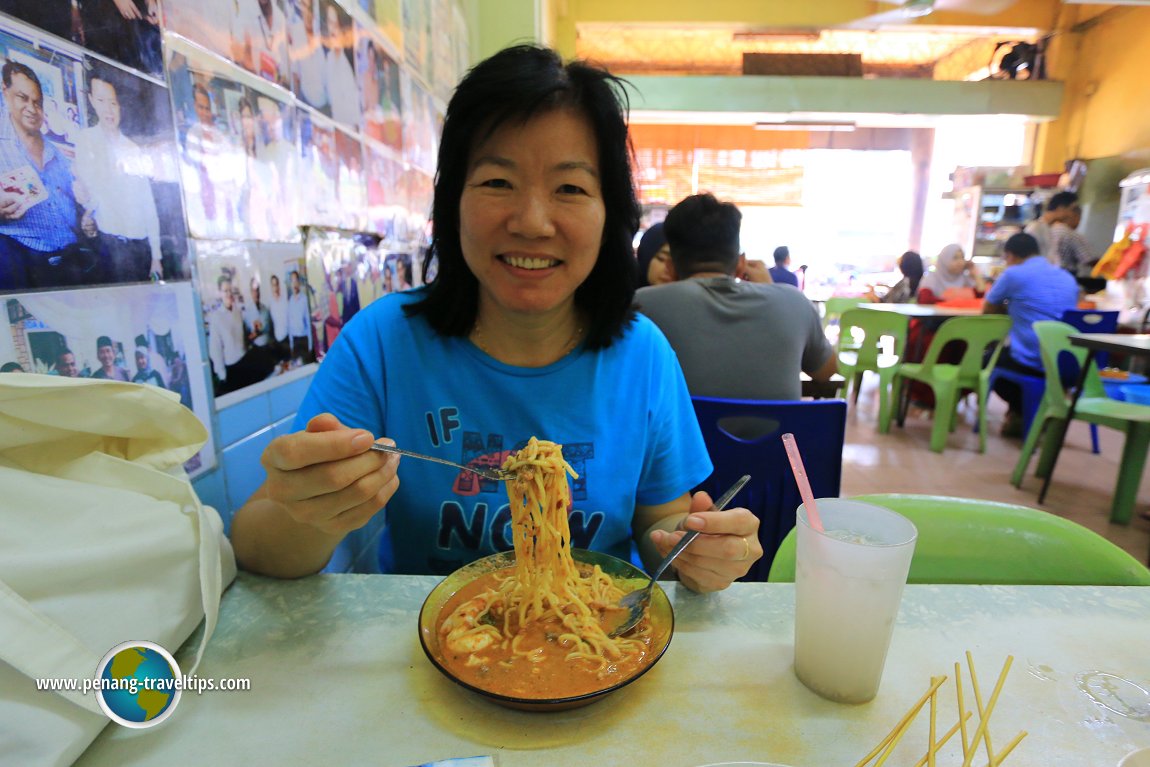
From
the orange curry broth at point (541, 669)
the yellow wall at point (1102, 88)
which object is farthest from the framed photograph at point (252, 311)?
the yellow wall at point (1102, 88)

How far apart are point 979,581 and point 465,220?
1.24 metres

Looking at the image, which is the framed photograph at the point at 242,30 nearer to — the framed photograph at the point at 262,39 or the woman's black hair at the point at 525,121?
the framed photograph at the point at 262,39

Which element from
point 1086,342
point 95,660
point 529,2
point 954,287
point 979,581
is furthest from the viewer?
point 954,287

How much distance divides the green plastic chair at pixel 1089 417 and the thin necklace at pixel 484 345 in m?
3.69

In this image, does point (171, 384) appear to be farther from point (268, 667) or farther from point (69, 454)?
point (268, 667)

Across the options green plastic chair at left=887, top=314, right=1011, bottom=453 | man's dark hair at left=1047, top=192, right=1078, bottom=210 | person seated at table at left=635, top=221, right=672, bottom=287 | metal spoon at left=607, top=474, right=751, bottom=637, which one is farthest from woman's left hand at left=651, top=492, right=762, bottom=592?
man's dark hair at left=1047, top=192, right=1078, bottom=210

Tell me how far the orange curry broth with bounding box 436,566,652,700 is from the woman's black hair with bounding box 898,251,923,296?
26.8 ft

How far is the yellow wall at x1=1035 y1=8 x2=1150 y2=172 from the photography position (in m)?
7.44

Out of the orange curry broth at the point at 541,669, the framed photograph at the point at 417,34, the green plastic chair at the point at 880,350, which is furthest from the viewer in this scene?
the green plastic chair at the point at 880,350

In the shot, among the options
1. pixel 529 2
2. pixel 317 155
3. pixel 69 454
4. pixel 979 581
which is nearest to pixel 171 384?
pixel 69 454

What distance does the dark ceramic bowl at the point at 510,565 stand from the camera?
0.68 metres

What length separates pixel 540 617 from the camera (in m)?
0.90

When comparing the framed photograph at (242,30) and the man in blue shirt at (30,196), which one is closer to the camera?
the man in blue shirt at (30,196)

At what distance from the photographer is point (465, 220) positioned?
120 cm
